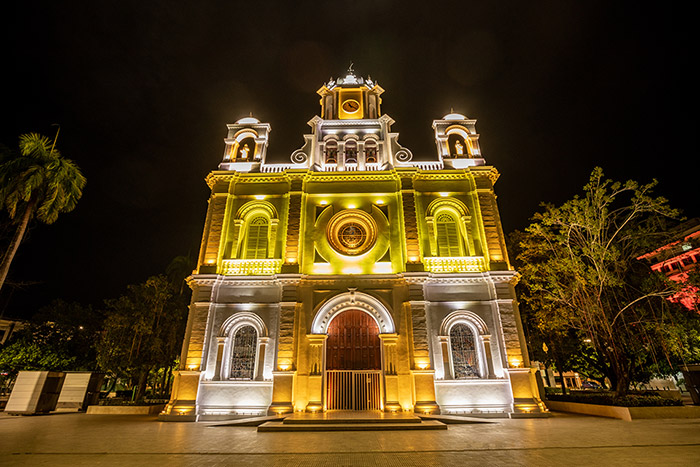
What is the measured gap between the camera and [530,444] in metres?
7.89

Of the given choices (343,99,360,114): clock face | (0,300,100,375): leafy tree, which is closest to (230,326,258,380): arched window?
(343,99,360,114): clock face

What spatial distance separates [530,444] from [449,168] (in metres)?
13.8

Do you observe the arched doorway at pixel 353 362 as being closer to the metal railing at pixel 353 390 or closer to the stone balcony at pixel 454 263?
the metal railing at pixel 353 390

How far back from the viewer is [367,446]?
791 centimetres

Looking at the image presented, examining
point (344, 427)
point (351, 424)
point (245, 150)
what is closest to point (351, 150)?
point (245, 150)

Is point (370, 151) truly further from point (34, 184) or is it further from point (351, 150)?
point (34, 184)

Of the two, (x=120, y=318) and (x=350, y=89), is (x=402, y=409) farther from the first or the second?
(x=350, y=89)

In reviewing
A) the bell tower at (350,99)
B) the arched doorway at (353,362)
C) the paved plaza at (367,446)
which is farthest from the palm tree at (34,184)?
the bell tower at (350,99)

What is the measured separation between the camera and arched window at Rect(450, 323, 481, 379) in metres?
14.7

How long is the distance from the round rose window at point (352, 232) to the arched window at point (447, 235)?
3.23 m

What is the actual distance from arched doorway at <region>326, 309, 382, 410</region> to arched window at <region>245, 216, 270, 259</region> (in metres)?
4.89

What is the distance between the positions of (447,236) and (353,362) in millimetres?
7462

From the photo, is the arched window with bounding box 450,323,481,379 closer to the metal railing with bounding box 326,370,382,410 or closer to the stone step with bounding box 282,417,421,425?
the metal railing with bounding box 326,370,382,410

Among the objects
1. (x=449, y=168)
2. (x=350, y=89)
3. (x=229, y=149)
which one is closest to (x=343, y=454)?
(x=449, y=168)
